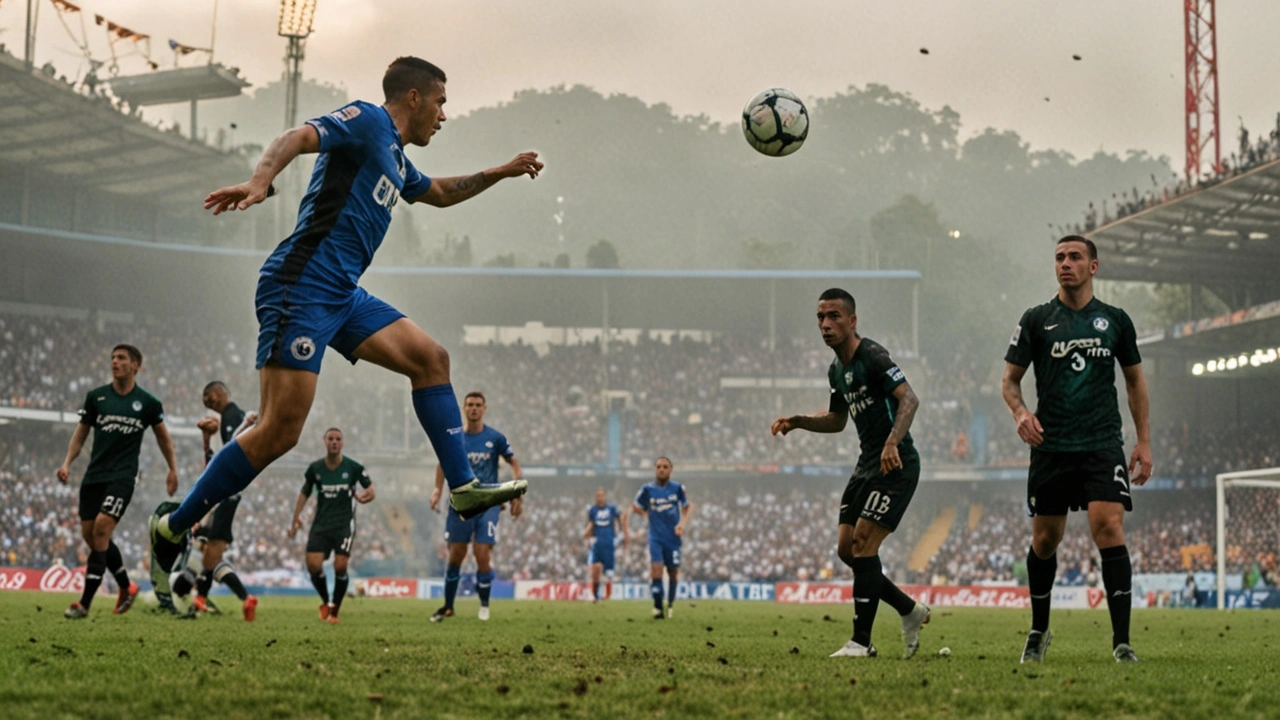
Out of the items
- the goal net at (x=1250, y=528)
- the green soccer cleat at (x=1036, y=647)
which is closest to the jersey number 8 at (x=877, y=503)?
the green soccer cleat at (x=1036, y=647)

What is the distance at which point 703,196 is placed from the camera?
11594 centimetres

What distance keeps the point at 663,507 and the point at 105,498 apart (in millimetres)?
10971

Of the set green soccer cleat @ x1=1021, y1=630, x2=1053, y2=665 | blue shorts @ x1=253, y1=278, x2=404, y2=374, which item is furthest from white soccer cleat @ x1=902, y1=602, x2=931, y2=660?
blue shorts @ x1=253, y1=278, x2=404, y2=374

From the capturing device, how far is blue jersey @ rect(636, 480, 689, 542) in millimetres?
21547

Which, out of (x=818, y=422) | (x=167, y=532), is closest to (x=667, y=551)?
(x=818, y=422)

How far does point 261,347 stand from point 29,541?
39197 mm

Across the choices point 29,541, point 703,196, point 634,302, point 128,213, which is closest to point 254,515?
point 29,541

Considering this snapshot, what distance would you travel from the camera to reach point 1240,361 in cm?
4806

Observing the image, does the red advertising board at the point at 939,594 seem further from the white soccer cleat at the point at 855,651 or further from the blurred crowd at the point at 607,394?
the white soccer cleat at the point at 855,651

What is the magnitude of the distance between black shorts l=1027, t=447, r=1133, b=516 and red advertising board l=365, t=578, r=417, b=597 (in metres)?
33.0

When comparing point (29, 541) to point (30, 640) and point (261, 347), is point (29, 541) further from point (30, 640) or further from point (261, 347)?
point (261, 347)

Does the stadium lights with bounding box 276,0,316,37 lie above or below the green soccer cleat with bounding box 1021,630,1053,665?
above

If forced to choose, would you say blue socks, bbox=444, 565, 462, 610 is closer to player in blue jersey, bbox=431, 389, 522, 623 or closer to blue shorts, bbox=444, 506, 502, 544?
player in blue jersey, bbox=431, 389, 522, 623

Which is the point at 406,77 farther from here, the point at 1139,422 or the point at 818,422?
the point at 1139,422
